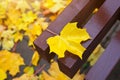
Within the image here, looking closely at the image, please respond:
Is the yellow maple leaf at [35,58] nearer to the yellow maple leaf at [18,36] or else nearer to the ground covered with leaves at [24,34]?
the ground covered with leaves at [24,34]

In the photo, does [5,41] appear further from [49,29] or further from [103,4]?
[103,4]

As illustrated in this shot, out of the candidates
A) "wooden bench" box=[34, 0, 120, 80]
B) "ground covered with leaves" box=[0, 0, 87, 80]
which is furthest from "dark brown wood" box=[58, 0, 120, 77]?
"ground covered with leaves" box=[0, 0, 87, 80]

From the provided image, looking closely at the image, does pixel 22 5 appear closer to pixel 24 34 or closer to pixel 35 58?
pixel 24 34

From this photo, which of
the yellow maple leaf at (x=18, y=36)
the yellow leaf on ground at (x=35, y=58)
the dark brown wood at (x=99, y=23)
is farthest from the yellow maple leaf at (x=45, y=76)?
the yellow maple leaf at (x=18, y=36)

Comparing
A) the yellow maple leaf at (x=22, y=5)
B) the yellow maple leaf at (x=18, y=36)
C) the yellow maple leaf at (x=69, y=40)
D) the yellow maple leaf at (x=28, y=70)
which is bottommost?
the yellow maple leaf at (x=28, y=70)

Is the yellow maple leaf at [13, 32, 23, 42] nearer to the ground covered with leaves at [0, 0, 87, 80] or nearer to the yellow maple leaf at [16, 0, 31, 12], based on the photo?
the ground covered with leaves at [0, 0, 87, 80]
